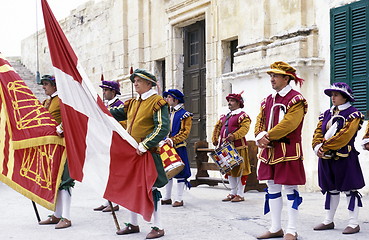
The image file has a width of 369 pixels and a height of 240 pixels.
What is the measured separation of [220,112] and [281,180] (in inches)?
276

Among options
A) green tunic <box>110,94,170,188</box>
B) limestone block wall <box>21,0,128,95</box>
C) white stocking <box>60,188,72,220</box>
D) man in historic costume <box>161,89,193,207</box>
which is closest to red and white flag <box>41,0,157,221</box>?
green tunic <box>110,94,170,188</box>

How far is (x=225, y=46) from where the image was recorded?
12812 millimetres

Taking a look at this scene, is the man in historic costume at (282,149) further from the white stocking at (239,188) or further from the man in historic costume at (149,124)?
the white stocking at (239,188)

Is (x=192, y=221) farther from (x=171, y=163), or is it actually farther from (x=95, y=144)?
(x=95, y=144)

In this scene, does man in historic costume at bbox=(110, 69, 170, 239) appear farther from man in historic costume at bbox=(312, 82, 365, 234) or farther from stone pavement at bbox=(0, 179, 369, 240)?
man in historic costume at bbox=(312, 82, 365, 234)

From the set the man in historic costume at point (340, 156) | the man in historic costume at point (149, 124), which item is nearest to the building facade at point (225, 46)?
the man in historic costume at point (149, 124)

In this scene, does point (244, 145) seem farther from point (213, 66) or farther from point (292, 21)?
point (213, 66)

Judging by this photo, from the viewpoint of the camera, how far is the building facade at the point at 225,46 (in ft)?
31.4

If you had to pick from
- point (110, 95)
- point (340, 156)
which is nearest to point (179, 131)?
point (110, 95)

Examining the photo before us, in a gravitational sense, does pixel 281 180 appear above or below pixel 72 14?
below

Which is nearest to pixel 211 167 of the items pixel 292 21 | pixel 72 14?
Answer: pixel 292 21

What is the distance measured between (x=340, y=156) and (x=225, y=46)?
22.6 ft

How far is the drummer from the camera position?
903 cm

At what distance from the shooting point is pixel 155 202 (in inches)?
240
